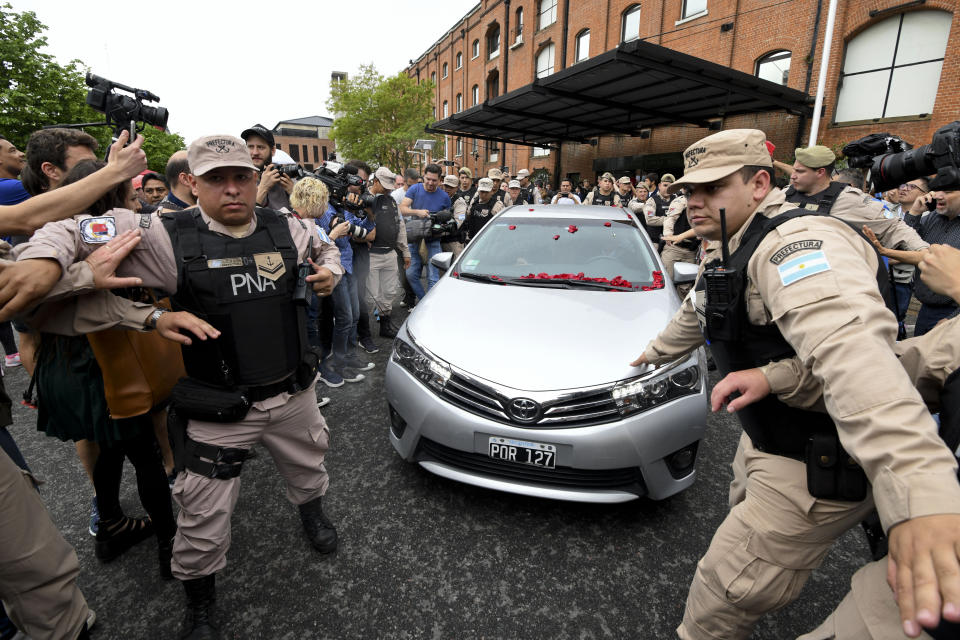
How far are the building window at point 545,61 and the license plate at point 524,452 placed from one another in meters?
23.1

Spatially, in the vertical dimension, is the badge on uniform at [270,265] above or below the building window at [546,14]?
below

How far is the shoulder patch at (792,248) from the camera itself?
108 cm

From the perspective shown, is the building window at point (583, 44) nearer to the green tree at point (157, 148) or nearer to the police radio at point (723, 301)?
the police radio at point (723, 301)

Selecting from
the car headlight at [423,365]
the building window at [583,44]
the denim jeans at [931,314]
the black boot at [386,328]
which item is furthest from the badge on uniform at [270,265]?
the building window at [583,44]

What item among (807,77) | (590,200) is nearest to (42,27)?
(590,200)

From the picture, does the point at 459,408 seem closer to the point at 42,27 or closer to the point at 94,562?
the point at 94,562

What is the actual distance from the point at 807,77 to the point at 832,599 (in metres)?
14.2

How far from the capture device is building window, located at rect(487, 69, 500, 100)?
2639cm

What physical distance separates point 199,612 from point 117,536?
756mm

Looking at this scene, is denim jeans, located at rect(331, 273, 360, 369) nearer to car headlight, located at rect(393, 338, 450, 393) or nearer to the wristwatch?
car headlight, located at rect(393, 338, 450, 393)

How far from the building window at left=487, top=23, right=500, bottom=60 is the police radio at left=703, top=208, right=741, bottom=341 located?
1116 inches

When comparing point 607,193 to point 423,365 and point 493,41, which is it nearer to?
point 423,365

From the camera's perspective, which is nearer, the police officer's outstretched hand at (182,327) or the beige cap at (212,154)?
the police officer's outstretched hand at (182,327)

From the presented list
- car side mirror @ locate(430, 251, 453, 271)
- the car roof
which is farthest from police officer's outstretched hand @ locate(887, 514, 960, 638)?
the car roof
